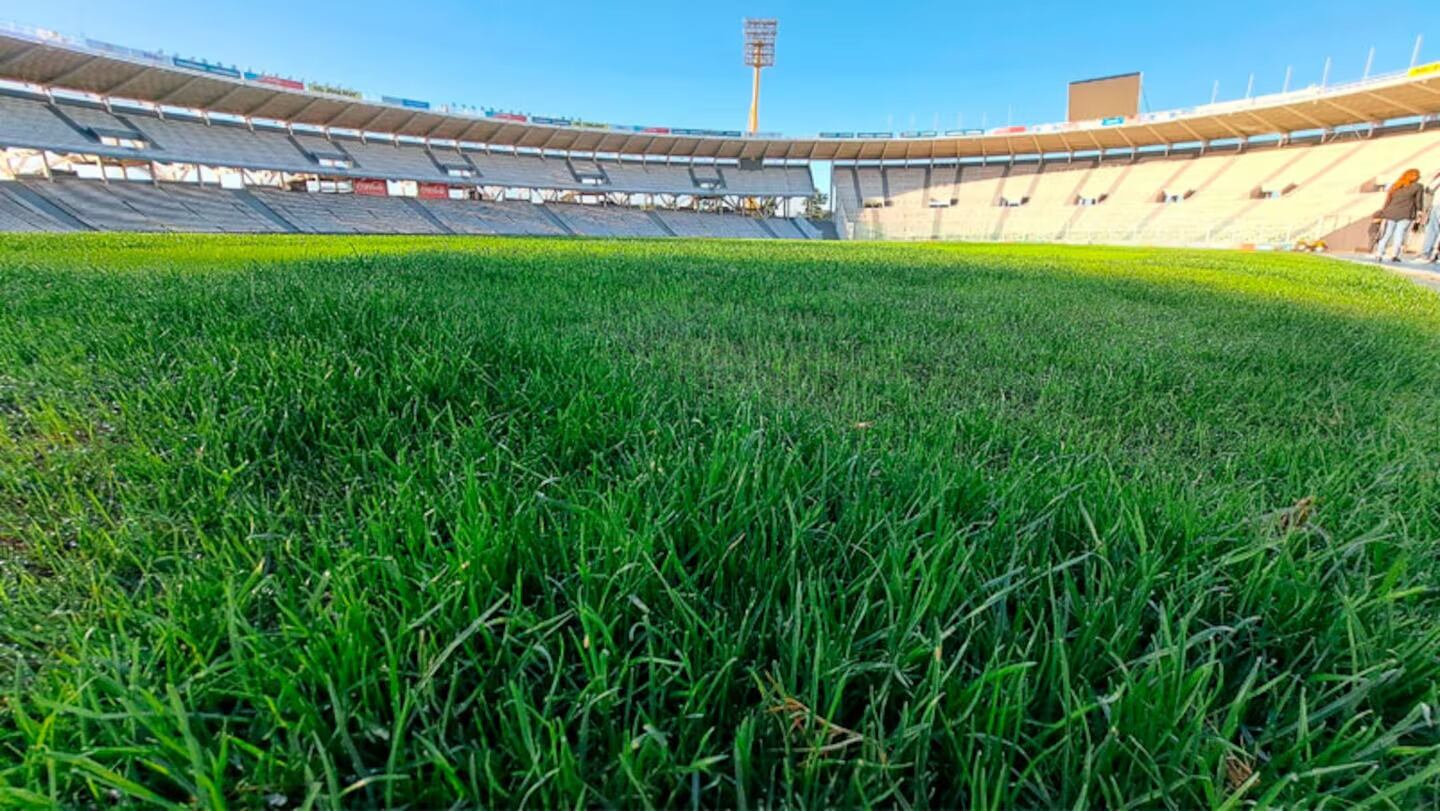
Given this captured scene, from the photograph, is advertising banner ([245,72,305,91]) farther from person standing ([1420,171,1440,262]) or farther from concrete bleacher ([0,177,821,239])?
person standing ([1420,171,1440,262])

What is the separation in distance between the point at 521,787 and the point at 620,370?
5.04 feet

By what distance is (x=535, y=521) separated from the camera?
3.05 ft

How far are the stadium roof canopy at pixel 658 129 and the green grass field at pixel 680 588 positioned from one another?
3639cm

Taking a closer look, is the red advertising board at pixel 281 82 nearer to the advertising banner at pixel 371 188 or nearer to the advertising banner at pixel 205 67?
the advertising banner at pixel 205 67

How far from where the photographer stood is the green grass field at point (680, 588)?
1.90 feet

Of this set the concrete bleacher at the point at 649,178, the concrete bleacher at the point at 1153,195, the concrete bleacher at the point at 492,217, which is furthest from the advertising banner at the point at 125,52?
the concrete bleacher at the point at 1153,195

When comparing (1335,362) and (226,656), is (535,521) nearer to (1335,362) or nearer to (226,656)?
(226,656)

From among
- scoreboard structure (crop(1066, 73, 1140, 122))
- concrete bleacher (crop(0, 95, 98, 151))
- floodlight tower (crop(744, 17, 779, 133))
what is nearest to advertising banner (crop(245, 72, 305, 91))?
concrete bleacher (crop(0, 95, 98, 151))

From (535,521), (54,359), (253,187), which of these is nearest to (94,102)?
(253,187)

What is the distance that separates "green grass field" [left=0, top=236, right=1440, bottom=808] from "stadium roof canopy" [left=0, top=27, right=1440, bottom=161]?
3639 cm

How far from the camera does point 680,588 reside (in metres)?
0.80

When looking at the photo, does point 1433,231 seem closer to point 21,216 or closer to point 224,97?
point 21,216

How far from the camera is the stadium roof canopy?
2672 centimetres

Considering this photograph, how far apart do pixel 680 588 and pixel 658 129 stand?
4950cm
